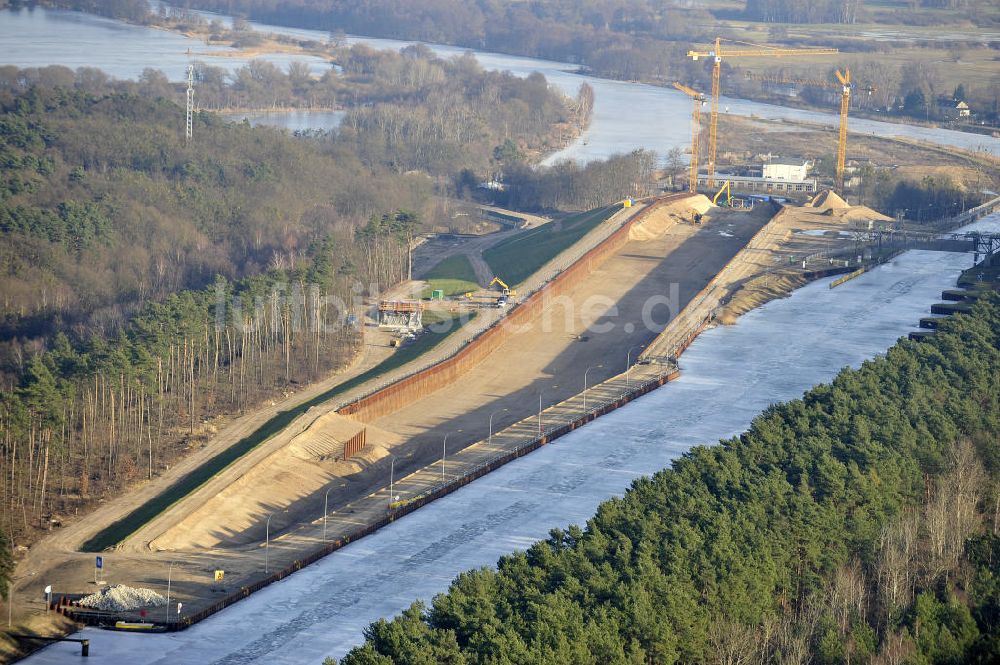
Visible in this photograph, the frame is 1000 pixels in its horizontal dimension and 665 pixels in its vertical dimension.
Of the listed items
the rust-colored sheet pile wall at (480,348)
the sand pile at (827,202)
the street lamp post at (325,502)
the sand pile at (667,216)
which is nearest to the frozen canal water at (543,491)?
the street lamp post at (325,502)

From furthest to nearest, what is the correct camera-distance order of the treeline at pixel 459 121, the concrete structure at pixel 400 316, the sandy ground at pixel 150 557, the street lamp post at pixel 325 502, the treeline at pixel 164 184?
1. the treeline at pixel 459 121
2. the treeline at pixel 164 184
3. the concrete structure at pixel 400 316
4. the street lamp post at pixel 325 502
5. the sandy ground at pixel 150 557

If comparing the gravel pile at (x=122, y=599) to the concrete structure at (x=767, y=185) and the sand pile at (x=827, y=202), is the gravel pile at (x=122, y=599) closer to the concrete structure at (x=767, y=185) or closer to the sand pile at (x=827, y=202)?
the sand pile at (x=827, y=202)

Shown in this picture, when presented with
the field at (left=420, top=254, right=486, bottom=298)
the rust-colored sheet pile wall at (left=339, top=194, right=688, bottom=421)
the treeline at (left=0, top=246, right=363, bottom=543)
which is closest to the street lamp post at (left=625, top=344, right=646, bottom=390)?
the rust-colored sheet pile wall at (left=339, top=194, right=688, bottom=421)

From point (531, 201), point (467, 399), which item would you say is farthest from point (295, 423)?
point (531, 201)

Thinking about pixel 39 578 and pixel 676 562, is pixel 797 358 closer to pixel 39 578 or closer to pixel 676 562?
pixel 676 562

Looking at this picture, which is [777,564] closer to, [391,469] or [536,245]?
[391,469]

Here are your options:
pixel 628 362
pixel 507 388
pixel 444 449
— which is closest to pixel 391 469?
pixel 444 449
